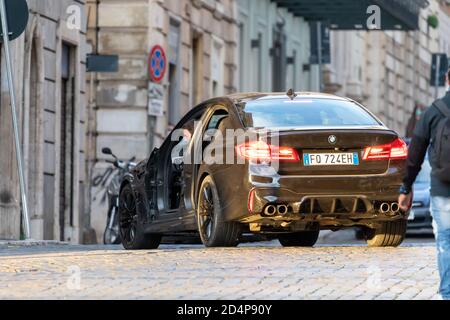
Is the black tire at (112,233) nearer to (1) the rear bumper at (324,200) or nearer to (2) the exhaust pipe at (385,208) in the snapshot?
(1) the rear bumper at (324,200)

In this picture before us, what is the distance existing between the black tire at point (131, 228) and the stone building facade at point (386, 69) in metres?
35.8

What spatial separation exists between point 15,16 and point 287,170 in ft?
15.7

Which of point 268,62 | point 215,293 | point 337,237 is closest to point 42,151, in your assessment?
point 337,237

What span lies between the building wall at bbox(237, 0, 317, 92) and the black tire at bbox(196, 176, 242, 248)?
79.4 ft

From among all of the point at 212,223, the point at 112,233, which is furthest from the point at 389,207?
the point at 112,233

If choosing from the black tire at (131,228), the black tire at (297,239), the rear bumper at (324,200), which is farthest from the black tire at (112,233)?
the rear bumper at (324,200)

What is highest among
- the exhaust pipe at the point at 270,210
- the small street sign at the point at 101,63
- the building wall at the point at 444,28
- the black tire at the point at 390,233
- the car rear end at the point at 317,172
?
the building wall at the point at 444,28

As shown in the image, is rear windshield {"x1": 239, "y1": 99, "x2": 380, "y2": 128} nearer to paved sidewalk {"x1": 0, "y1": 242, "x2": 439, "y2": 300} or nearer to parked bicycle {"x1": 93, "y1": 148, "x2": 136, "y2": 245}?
paved sidewalk {"x1": 0, "y1": 242, "x2": 439, "y2": 300}

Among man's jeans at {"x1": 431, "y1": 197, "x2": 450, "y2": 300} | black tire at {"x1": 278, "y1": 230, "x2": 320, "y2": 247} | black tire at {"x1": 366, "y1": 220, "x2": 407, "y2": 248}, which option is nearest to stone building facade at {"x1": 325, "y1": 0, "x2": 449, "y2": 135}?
black tire at {"x1": 278, "y1": 230, "x2": 320, "y2": 247}

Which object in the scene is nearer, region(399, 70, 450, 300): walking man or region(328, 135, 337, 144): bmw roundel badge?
region(399, 70, 450, 300): walking man

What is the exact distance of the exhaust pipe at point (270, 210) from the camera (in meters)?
15.5

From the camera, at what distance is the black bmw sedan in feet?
50.9

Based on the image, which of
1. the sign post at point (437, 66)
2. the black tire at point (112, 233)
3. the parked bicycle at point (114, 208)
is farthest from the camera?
the sign post at point (437, 66)
